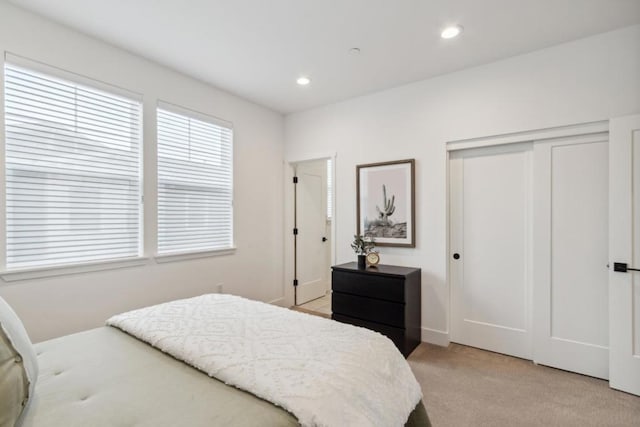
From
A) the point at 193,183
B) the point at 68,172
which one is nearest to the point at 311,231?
the point at 193,183

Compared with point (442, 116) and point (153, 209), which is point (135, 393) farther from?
point (442, 116)

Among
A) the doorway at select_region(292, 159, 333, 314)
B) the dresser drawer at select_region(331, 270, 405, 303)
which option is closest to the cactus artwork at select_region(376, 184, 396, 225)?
the dresser drawer at select_region(331, 270, 405, 303)

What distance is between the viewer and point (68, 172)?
8.05 ft

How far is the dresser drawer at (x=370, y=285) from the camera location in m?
2.95

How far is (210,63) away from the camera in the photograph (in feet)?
9.83

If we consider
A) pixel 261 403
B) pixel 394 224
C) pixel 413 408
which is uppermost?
pixel 394 224

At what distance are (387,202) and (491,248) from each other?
1.13 m

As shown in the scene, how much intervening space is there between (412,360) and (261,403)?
7.24 ft

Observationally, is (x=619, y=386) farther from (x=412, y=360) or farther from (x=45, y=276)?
(x=45, y=276)

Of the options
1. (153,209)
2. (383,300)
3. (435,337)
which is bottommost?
(435,337)

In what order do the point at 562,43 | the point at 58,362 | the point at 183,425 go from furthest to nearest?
the point at 562,43 → the point at 58,362 → the point at 183,425

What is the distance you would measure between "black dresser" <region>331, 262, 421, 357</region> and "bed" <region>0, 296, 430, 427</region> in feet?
4.77

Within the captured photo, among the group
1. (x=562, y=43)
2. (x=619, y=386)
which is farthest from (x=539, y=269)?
(x=562, y=43)

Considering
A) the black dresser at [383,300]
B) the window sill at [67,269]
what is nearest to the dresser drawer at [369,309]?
the black dresser at [383,300]
